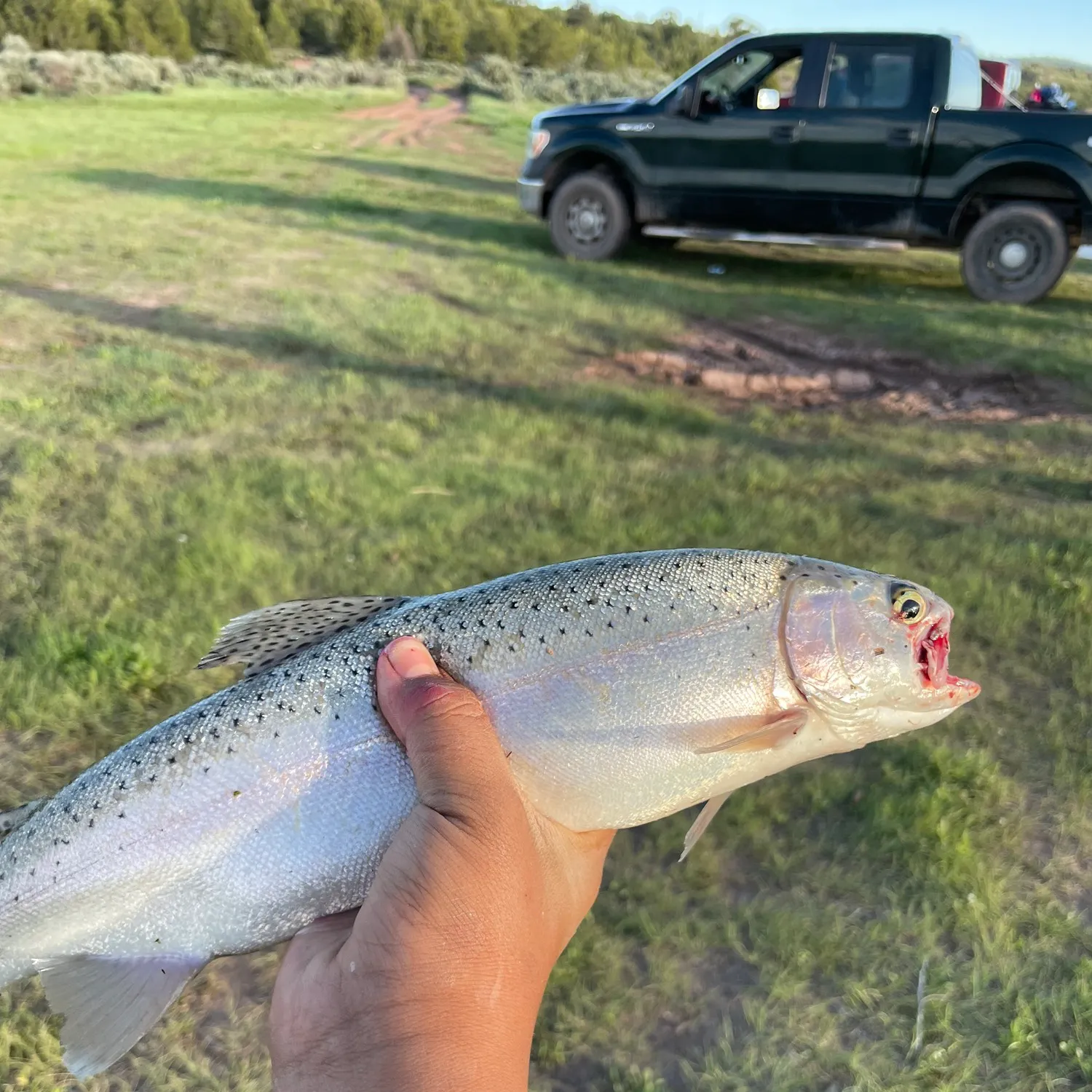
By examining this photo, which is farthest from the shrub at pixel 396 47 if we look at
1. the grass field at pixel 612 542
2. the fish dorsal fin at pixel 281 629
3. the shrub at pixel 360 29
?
the fish dorsal fin at pixel 281 629

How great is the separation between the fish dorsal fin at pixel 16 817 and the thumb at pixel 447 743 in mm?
873

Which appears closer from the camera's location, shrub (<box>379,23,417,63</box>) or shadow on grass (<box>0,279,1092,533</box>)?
shadow on grass (<box>0,279,1092,533</box>)

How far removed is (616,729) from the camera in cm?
194

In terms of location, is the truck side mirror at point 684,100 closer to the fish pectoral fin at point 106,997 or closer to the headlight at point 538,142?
the headlight at point 538,142

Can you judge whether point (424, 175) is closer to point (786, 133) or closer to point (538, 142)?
point (538, 142)

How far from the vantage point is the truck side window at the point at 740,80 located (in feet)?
29.5

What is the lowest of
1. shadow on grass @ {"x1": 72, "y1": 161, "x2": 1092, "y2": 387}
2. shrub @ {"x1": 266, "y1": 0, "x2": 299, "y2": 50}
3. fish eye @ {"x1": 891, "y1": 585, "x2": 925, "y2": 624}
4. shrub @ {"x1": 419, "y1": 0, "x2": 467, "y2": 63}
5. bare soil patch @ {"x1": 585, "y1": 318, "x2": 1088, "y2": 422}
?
fish eye @ {"x1": 891, "y1": 585, "x2": 925, "y2": 624}

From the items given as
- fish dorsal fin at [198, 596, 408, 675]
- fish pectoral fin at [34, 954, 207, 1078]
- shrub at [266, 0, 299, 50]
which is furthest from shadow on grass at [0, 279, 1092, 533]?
shrub at [266, 0, 299, 50]

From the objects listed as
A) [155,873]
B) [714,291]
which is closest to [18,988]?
[155,873]

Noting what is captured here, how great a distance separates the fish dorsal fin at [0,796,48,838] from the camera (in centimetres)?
197

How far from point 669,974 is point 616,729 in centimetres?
89

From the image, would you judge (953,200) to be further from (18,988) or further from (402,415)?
(18,988)

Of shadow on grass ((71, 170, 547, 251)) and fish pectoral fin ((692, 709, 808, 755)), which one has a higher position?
shadow on grass ((71, 170, 547, 251))

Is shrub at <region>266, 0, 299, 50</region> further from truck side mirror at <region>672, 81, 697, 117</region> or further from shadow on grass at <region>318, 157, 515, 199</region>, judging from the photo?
truck side mirror at <region>672, 81, 697, 117</region>
